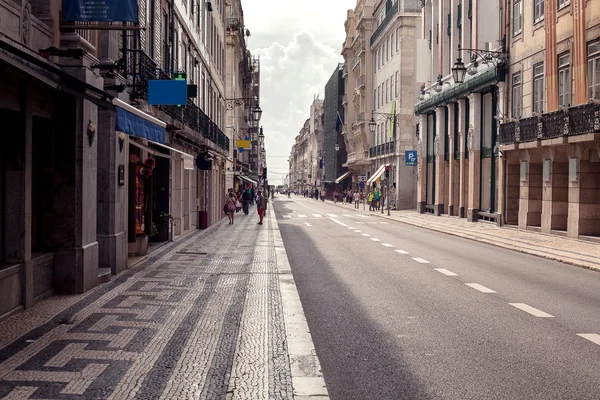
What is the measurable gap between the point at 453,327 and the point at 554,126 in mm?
17598

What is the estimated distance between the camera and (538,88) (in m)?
26.2

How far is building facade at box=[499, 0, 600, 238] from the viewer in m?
21.6

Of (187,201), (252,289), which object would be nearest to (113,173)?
(252,289)

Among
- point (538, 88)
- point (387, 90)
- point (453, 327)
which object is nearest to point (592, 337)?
point (453, 327)

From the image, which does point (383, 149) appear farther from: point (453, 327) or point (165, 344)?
point (165, 344)

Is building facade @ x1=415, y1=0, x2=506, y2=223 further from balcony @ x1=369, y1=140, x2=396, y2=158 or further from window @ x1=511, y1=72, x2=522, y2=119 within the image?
balcony @ x1=369, y1=140, x2=396, y2=158

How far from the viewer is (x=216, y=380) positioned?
18.1ft

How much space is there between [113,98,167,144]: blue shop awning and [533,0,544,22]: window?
1892cm

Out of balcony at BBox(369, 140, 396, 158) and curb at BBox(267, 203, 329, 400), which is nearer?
curb at BBox(267, 203, 329, 400)

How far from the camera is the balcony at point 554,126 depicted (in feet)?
67.4

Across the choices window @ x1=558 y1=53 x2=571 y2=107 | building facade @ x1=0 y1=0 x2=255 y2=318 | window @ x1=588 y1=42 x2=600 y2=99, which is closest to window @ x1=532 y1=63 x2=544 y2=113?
window @ x1=558 y1=53 x2=571 y2=107

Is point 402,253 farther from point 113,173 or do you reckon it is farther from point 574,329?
point 574,329

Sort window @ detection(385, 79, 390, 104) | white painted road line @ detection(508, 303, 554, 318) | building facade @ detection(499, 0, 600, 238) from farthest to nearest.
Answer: window @ detection(385, 79, 390, 104)
building facade @ detection(499, 0, 600, 238)
white painted road line @ detection(508, 303, 554, 318)

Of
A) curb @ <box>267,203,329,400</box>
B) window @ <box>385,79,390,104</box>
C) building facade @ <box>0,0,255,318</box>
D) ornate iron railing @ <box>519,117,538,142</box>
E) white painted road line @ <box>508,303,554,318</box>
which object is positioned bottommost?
white painted road line @ <box>508,303,554,318</box>
